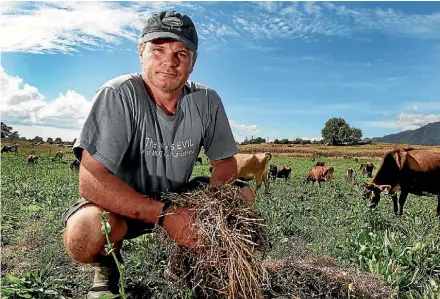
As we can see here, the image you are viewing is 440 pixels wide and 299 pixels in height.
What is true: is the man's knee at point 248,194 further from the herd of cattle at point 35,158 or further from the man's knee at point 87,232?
the herd of cattle at point 35,158

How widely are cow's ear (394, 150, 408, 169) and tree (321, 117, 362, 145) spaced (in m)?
79.0

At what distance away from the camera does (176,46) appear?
3168mm

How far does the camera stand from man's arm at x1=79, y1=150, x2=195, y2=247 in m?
2.75

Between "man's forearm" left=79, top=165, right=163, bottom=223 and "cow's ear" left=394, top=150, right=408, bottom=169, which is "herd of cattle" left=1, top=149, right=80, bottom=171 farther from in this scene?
"man's forearm" left=79, top=165, right=163, bottom=223

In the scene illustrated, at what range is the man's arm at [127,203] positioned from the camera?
275 centimetres

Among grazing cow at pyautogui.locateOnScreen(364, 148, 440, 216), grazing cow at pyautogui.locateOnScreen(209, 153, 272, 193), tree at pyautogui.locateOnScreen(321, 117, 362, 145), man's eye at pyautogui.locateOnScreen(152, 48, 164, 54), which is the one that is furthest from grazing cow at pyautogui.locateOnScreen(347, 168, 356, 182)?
tree at pyautogui.locateOnScreen(321, 117, 362, 145)

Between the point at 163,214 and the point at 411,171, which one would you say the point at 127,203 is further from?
the point at 411,171

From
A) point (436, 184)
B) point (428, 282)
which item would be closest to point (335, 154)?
point (436, 184)

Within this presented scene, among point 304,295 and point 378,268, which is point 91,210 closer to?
point 304,295

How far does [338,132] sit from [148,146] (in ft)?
318

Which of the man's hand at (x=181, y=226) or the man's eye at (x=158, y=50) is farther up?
the man's eye at (x=158, y=50)

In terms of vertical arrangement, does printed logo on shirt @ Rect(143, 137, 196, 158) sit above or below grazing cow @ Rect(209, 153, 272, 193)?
above

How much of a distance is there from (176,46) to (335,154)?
1938 inches

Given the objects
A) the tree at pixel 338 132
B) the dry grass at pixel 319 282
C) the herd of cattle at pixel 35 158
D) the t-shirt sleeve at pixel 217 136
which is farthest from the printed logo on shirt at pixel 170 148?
the tree at pixel 338 132
